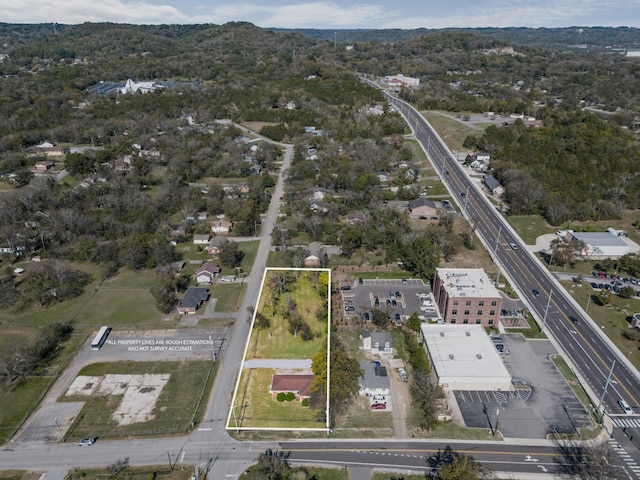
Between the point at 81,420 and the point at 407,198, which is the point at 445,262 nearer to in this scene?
the point at 407,198

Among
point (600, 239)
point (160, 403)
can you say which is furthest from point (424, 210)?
point (160, 403)

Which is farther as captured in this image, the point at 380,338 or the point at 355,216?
the point at 355,216

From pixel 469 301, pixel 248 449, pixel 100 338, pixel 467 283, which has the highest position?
pixel 467 283

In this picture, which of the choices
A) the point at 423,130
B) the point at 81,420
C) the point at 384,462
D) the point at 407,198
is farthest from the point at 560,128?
the point at 81,420

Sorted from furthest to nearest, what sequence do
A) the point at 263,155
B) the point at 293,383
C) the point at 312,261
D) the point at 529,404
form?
the point at 263,155 < the point at 312,261 < the point at 529,404 < the point at 293,383

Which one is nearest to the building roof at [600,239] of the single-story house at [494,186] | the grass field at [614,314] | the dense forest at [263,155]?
the dense forest at [263,155]

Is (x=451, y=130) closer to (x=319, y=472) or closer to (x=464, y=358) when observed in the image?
(x=464, y=358)
